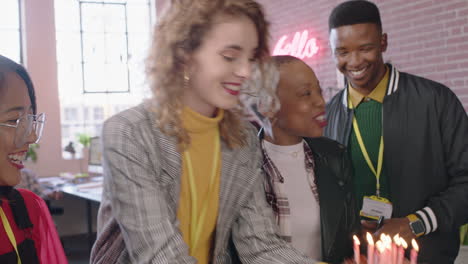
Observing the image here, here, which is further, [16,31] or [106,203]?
[16,31]

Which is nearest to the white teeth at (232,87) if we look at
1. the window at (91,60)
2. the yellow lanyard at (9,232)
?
the yellow lanyard at (9,232)

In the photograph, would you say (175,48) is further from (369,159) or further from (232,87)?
(369,159)

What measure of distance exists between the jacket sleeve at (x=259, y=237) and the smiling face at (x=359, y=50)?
3.12ft

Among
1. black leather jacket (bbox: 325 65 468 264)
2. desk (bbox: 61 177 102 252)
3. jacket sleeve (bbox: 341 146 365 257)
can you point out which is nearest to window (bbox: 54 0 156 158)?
desk (bbox: 61 177 102 252)

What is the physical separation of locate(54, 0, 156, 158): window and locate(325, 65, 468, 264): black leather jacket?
6542mm

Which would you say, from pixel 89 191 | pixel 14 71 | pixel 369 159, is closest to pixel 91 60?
pixel 89 191

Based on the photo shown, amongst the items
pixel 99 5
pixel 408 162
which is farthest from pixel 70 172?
pixel 408 162

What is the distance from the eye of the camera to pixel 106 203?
55.4 inches

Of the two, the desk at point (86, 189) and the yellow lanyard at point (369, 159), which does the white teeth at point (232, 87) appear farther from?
the desk at point (86, 189)

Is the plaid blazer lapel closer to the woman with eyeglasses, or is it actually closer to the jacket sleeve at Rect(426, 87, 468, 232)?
the woman with eyeglasses

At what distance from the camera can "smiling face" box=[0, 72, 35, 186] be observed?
4.53 feet

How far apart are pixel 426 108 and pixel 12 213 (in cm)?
171

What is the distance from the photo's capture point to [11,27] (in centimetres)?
791

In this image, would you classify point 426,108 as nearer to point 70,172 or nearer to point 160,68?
point 160,68
